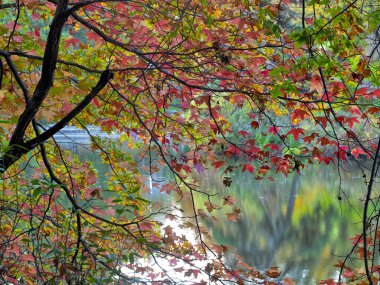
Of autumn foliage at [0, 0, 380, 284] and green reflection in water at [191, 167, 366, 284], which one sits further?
green reflection in water at [191, 167, 366, 284]

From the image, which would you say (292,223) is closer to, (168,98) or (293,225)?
(293,225)

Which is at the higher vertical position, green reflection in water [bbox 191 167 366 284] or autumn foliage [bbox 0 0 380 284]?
green reflection in water [bbox 191 167 366 284]

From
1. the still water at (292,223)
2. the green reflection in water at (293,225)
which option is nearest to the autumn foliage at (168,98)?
the green reflection in water at (293,225)

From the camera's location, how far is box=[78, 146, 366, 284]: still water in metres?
9.55

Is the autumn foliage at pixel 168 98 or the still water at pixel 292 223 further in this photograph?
the still water at pixel 292 223

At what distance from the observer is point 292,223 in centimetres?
→ 1188

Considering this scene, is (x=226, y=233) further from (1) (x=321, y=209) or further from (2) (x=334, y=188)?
(2) (x=334, y=188)

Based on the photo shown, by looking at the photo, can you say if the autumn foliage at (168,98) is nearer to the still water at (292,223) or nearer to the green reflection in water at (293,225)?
the green reflection in water at (293,225)

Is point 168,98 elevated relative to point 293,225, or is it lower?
lower

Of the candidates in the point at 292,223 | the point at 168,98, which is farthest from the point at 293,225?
the point at 168,98

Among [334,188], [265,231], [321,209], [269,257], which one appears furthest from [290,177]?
[269,257]

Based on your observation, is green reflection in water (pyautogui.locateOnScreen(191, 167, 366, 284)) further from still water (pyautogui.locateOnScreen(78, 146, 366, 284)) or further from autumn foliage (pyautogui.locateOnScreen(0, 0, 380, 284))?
autumn foliage (pyautogui.locateOnScreen(0, 0, 380, 284))

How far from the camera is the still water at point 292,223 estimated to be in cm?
955

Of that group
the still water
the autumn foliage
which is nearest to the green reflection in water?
the still water
